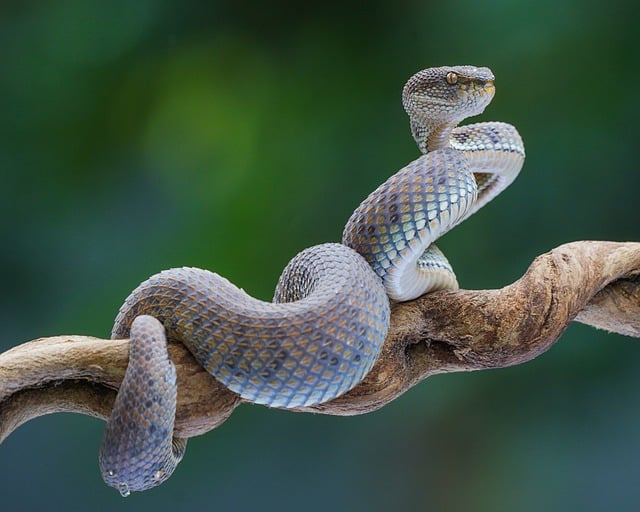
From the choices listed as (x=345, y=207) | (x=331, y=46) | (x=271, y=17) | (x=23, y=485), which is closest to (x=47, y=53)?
(x=271, y=17)

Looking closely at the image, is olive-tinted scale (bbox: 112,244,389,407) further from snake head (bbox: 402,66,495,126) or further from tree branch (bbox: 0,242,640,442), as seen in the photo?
snake head (bbox: 402,66,495,126)

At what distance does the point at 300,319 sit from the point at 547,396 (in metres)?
2.05

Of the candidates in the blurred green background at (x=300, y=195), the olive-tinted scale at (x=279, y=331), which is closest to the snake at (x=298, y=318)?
the olive-tinted scale at (x=279, y=331)

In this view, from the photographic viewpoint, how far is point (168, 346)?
4.61 feet

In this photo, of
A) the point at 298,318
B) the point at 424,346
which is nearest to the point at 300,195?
the point at 424,346

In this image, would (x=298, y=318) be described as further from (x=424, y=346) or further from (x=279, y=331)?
(x=424, y=346)

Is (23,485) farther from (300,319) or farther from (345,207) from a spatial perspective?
(300,319)

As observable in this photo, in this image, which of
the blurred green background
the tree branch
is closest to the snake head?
the tree branch

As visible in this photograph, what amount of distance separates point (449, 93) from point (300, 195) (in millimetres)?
1371

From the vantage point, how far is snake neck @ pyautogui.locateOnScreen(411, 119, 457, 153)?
1.71 m

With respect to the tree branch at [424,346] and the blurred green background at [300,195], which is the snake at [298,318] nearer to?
the tree branch at [424,346]

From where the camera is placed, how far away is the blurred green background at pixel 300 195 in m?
2.84

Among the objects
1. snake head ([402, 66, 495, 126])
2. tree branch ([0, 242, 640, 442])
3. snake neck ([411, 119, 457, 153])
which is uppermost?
snake head ([402, 66, 495, 126])

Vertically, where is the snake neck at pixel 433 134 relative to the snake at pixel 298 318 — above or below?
above
